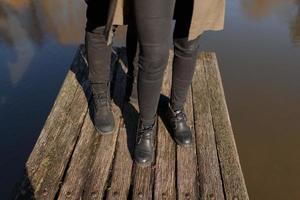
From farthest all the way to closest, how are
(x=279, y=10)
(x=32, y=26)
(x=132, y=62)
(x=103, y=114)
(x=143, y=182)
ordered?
(x=279, y=10) → (x=32, y=26) → (x=132, y=62) → (x=103, y=114) → (x=143, y=182)

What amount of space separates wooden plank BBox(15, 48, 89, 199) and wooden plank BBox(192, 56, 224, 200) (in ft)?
2.26

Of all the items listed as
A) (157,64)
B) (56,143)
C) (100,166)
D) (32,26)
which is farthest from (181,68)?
(32,26)

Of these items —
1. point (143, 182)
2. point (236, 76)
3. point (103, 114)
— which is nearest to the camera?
point (143, 182)

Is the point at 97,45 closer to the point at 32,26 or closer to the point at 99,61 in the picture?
the point at 99,61

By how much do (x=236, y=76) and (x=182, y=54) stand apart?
176 cm

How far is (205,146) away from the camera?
86.9 inches

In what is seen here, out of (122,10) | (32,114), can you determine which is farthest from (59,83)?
(122,10)

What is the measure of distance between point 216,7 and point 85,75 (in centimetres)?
130

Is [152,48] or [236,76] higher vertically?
[152,48]

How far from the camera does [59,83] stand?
11.5 feet

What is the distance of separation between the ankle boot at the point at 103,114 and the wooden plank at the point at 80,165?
0.17ft

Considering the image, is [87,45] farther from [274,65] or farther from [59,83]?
[274,65]

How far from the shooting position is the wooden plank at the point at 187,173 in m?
1.90

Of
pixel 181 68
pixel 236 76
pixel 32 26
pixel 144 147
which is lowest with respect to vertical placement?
pixel 236 76
